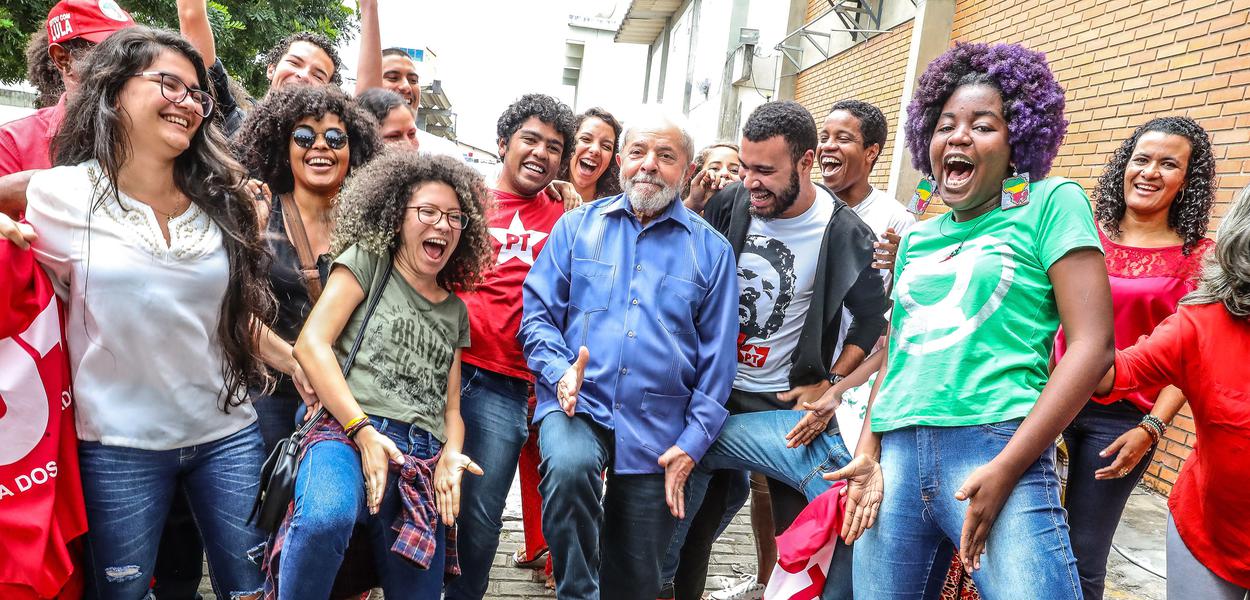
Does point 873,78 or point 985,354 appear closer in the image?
point 985,354

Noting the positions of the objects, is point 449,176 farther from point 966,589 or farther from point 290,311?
point 966,589

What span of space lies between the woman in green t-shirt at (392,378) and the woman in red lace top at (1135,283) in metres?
2.43

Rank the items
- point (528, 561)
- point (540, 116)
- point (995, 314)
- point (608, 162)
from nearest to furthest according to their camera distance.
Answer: point (995, 314) < point (540, 116) < point (528, 561) < point (608, 162)

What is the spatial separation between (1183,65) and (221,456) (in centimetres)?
647

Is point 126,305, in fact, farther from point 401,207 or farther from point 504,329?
point 504,329

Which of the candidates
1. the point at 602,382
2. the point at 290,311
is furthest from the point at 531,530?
the point at 290,311

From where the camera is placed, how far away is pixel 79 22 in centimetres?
291

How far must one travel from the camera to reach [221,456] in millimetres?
2467

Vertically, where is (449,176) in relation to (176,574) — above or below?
above

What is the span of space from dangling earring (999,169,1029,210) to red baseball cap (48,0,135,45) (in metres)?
3.17

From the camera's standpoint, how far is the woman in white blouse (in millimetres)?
2227

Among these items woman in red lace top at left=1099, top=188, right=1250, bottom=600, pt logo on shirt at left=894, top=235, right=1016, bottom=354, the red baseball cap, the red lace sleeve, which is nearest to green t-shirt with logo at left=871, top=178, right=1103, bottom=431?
pt logo on shirt at left=894, top=235, right=1016, bottom=354

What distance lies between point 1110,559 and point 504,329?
397 cm

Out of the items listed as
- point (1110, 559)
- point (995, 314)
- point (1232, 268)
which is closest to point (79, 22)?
point (995, 314)
